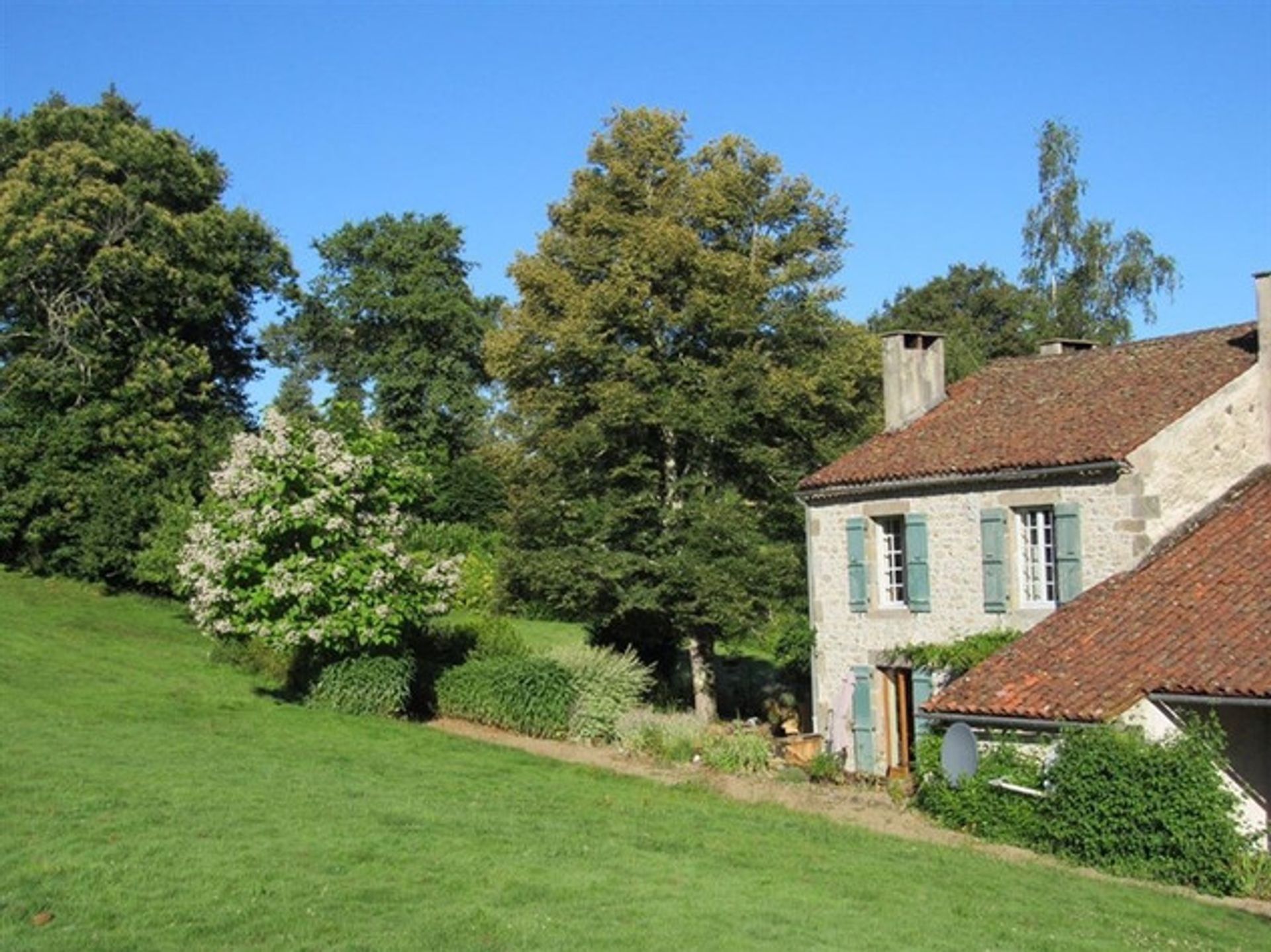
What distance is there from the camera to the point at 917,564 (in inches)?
918

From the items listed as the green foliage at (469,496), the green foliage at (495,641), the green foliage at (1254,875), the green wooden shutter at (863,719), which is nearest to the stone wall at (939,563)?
the green wooden shutter at (863,719)

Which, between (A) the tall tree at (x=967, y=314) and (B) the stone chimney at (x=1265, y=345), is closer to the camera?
(B) the stone chimney at (x=1265, y=345)

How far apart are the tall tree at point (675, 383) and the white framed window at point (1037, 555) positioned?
6.99m

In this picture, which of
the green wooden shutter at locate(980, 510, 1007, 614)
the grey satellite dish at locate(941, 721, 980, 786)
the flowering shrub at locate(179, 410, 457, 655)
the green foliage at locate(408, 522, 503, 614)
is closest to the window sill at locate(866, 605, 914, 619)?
the green wooden shutter at locate(980, 510, 1007, 614)

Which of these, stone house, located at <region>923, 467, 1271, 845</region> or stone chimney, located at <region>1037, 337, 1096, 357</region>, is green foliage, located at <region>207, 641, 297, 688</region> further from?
stone chimney, located at <region>1037, 337, 1096, 357</region>

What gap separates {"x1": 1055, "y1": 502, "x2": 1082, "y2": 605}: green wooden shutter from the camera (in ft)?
69.3

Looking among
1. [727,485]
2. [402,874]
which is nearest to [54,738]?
[402,874]

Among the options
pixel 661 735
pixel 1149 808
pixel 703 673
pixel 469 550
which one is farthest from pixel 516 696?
pixel 469 550

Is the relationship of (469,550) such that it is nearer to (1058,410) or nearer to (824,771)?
(824,771)

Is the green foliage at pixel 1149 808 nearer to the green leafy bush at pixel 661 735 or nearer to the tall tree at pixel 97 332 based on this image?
the green leafy bush at pixel 661 735

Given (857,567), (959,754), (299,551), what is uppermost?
(299,551)

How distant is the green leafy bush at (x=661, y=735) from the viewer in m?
25.0

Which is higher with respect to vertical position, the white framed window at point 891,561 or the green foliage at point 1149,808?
the white framed window at point 891,561

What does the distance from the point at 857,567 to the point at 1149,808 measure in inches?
333
